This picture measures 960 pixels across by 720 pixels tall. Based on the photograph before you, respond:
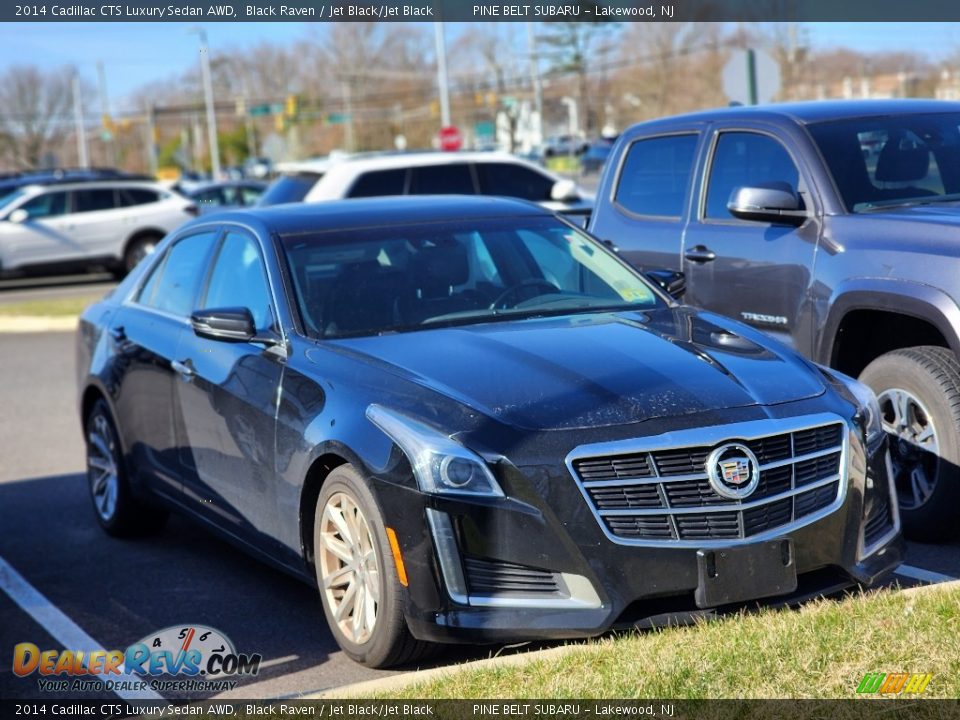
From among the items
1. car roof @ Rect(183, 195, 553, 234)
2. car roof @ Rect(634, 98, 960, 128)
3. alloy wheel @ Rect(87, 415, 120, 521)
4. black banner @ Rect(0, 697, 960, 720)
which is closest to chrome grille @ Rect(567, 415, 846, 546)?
black banner @ Rect(0, 697, 960, 720)

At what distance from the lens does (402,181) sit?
15.3 m

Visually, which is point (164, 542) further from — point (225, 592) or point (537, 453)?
point (537, 453)

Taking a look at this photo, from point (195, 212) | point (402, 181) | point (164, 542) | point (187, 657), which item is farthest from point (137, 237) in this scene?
point (187, 657)

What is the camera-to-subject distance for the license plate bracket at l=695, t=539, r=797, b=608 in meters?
4.43

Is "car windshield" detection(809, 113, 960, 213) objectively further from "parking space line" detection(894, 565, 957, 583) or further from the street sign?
the street sign

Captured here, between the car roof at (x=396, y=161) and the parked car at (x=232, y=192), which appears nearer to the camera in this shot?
the car roof at (x=396, y=161)

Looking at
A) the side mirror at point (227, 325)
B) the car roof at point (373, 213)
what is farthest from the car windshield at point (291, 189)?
the side mirror at point (227, 325)

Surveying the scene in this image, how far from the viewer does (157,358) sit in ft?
21.9

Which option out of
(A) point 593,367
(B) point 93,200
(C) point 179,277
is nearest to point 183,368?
(C) point 179,277

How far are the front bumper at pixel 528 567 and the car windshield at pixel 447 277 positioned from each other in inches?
54.5

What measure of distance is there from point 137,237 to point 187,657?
21408 millimetres

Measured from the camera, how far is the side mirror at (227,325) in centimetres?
569

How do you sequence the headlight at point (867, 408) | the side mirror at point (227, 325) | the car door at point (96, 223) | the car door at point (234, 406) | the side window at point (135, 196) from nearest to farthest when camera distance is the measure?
1. the headlight at point (867, 408)
2. the car door at point (234, 406)
3. the side mirror at point (227, 325)
4. the car door at point (96, 223)
5. the side window at point (135, 196)

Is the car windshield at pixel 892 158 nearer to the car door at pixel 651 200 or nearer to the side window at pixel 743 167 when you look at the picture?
the side window at pixel 743 167
